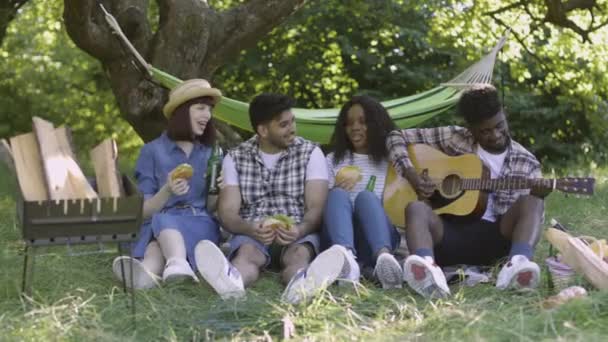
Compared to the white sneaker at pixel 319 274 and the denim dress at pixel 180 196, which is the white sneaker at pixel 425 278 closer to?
the white sneaker at pixel 319 274

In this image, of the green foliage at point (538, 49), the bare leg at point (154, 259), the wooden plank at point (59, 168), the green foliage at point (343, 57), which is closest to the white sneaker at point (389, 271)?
the bare leg at point (154, 259)

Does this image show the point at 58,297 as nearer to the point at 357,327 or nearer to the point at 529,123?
the point at 357,327

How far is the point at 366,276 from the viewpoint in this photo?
3.38 meters

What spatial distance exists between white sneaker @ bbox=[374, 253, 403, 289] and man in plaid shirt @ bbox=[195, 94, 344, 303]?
29 centimetres

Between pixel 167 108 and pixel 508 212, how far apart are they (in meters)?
1.35

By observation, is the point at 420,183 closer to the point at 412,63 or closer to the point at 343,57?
the point at 412,63

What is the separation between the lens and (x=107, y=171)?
10.1 feet

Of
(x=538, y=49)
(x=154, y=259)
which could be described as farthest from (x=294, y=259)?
(x=538, y=49)

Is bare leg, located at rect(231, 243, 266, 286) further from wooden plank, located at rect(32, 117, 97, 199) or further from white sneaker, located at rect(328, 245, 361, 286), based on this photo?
wooden plank, located at rect(32, 117, 97, 199)

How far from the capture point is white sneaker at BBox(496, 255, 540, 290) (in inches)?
119

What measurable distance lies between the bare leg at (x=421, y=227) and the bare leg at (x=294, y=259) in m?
0.36

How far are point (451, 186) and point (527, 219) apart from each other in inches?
16.7

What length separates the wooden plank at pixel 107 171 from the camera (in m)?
3.02

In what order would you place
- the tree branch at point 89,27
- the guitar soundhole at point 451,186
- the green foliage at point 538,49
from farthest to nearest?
the green foliage at point 538,49 → the tree branch at point 89,27 → the guitar soundhole at point 451,186
